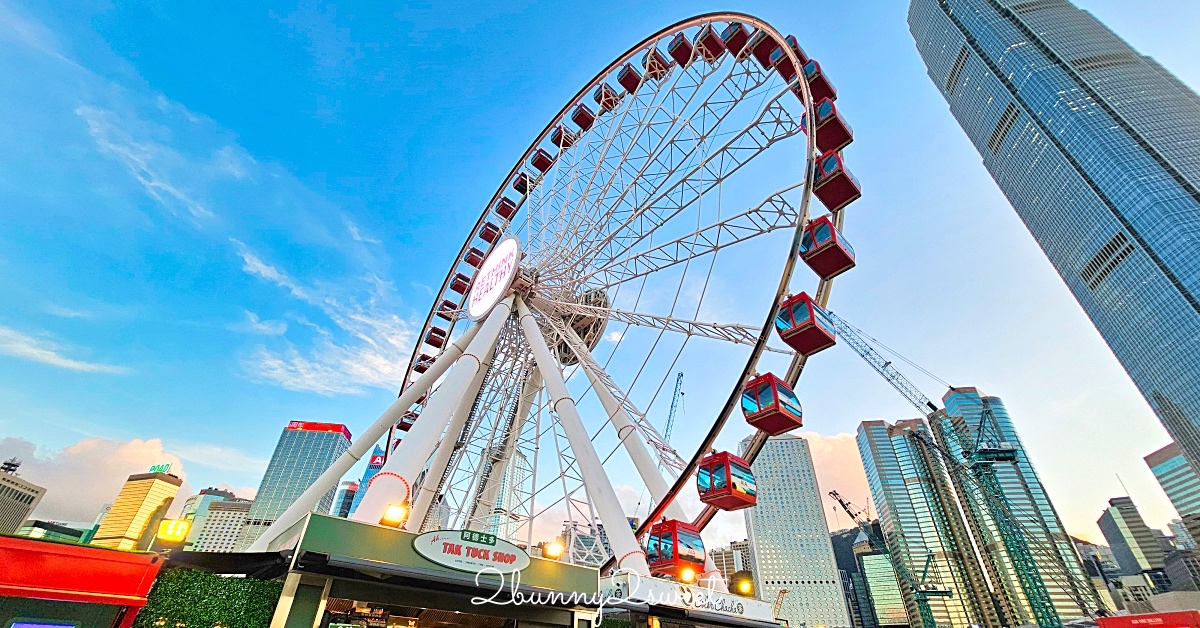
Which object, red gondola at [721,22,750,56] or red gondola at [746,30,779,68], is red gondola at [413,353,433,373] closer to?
red gondola at [721,22,750,56]

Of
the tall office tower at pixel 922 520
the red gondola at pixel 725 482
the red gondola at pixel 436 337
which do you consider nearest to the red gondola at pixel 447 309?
the red gondola at pixel 436 337

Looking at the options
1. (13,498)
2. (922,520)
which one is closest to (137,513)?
(13,498)

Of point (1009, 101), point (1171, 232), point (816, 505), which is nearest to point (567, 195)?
point (1171, 232)

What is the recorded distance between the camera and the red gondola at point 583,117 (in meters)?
26.5

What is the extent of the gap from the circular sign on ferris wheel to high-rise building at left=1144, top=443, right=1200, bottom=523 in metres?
190

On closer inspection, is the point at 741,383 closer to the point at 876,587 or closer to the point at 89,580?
the point at 89,580

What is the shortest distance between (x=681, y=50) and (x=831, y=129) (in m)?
8.40

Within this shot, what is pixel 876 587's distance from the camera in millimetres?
152750

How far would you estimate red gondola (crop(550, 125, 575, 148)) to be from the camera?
27188 mm

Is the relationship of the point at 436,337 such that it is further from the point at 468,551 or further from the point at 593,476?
the point at 468,551

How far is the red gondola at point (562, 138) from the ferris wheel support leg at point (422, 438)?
35.3 ft

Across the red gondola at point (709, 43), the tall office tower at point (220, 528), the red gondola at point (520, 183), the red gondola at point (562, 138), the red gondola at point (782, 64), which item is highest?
the tall office tower at point (220, 528)

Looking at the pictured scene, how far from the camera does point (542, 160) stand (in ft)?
92.2

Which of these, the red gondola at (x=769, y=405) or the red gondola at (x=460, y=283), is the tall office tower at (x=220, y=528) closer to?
the red gondola at (x=460, y=283)
